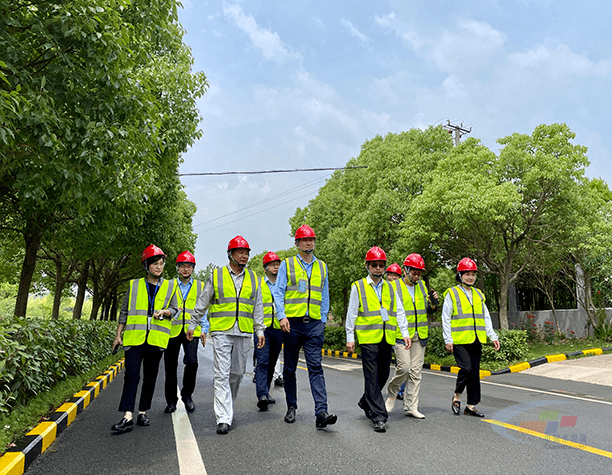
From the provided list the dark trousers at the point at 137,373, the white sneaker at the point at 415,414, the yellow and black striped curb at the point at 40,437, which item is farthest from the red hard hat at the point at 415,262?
the yellow and black striped curb at the point at 40,437

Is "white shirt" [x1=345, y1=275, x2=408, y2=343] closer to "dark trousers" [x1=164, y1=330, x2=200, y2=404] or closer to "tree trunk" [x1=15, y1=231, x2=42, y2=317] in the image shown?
"dark trousers" [x1=164, y1=330, x2=200, y2=404]

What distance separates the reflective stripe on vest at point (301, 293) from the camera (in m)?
5.40

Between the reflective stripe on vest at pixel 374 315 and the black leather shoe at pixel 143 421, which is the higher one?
the reflective stripe on vest at pixel 374 315

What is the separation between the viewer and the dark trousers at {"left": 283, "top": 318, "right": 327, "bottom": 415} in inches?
206

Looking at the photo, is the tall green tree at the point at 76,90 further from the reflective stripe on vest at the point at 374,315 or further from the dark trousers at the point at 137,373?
the reflective stripe on vest at the point at 374,315

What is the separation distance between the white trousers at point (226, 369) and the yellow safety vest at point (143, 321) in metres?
0.64

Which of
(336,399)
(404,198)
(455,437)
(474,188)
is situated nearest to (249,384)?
(336,399)

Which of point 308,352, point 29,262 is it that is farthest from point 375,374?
point 29,262

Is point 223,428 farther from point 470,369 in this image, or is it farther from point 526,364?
point 526,364

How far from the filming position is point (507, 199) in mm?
13422

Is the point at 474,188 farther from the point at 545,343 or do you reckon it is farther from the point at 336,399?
the point at 336,399

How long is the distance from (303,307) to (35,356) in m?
3.58

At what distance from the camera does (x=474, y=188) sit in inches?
558

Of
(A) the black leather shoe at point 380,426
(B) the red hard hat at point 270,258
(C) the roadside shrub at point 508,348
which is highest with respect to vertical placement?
(B) the red hard hat at point 270,258
